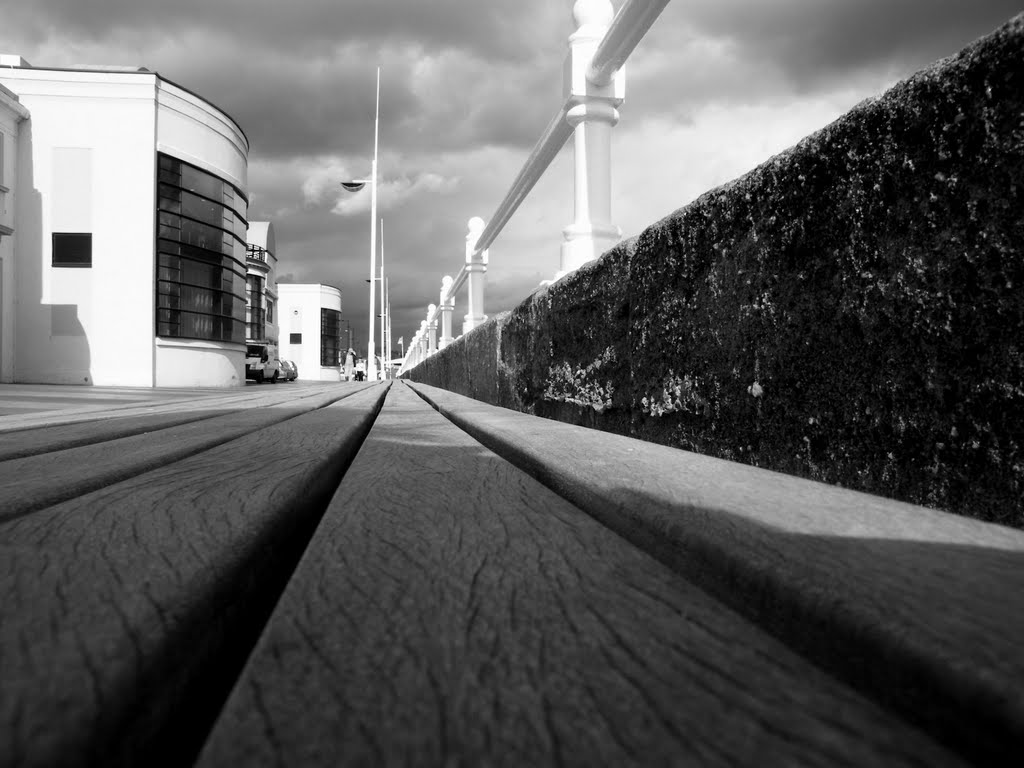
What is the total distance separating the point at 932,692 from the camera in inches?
10.4

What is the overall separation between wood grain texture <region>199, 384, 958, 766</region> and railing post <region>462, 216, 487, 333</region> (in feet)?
18.2

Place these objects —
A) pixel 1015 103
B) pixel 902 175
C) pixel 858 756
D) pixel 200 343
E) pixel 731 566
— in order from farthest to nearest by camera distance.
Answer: pixel 200 343 → pixel 902 175 → pixel 1015 103 → pixel 731 566 → pixel 858 756

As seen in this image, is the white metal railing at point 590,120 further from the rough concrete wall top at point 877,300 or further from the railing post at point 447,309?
the railing post at point 447,309

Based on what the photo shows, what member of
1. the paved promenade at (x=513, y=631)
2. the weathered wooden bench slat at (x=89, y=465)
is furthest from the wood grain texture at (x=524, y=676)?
the weathered wooden bench slat at (x=89, y=465)

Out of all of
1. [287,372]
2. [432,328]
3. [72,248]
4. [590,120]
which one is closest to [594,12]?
[590,120]

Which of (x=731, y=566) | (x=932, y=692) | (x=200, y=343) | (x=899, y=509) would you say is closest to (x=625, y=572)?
(x=731, y=566)

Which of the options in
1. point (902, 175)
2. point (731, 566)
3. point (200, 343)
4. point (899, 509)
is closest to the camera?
point (731, 566)

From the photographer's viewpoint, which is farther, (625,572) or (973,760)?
(625,572)

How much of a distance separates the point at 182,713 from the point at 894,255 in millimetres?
934

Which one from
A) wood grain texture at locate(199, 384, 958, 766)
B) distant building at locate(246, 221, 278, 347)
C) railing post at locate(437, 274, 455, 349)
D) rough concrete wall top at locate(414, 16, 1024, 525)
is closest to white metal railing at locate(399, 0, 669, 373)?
rough concrete wall top at locate(414, 16, 1024, 525)

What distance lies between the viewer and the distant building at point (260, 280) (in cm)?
2781

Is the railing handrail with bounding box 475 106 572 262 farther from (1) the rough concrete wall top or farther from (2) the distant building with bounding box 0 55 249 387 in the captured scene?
(2) the distant building with bounding box 0 55 249 387

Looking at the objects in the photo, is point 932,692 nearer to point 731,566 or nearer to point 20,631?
point 731,566

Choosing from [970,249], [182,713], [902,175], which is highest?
[902,175]
